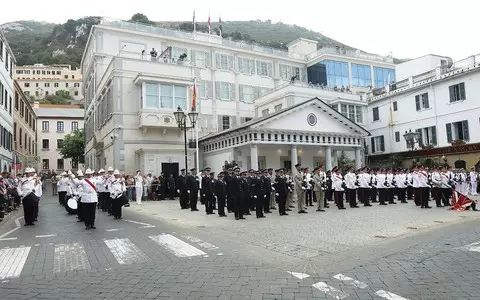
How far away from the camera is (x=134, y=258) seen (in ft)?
26.7

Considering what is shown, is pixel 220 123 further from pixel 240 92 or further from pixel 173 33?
pixel 173 33

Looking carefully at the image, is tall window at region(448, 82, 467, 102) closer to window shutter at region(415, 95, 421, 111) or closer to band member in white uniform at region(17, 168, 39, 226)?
window shutter at region(415, 95, 421, 111)

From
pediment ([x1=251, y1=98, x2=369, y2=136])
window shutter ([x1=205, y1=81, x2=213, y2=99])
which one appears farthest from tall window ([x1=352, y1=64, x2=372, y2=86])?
window shutter ([x1=205, y1=81, x2=213, y2=99])

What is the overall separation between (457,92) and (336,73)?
15286mm

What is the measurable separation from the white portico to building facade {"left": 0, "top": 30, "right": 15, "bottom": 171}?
53.2ft

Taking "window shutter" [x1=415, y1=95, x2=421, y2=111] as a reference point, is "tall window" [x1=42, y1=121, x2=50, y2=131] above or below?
above

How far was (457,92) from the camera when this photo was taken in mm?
33375

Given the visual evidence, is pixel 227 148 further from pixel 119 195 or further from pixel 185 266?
pixel 185 266

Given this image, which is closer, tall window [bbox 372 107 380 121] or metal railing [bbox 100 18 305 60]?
metal railing [bbox 100 18 305 60]

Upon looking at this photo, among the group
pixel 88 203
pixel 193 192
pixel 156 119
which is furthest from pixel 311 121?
pixel 88 203

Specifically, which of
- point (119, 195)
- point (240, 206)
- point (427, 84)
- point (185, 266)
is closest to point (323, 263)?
point (185, 266)

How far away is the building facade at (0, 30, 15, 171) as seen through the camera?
31562 millimetres

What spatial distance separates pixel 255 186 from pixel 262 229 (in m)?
4.23

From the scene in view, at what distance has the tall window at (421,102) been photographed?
3628 centimetres
